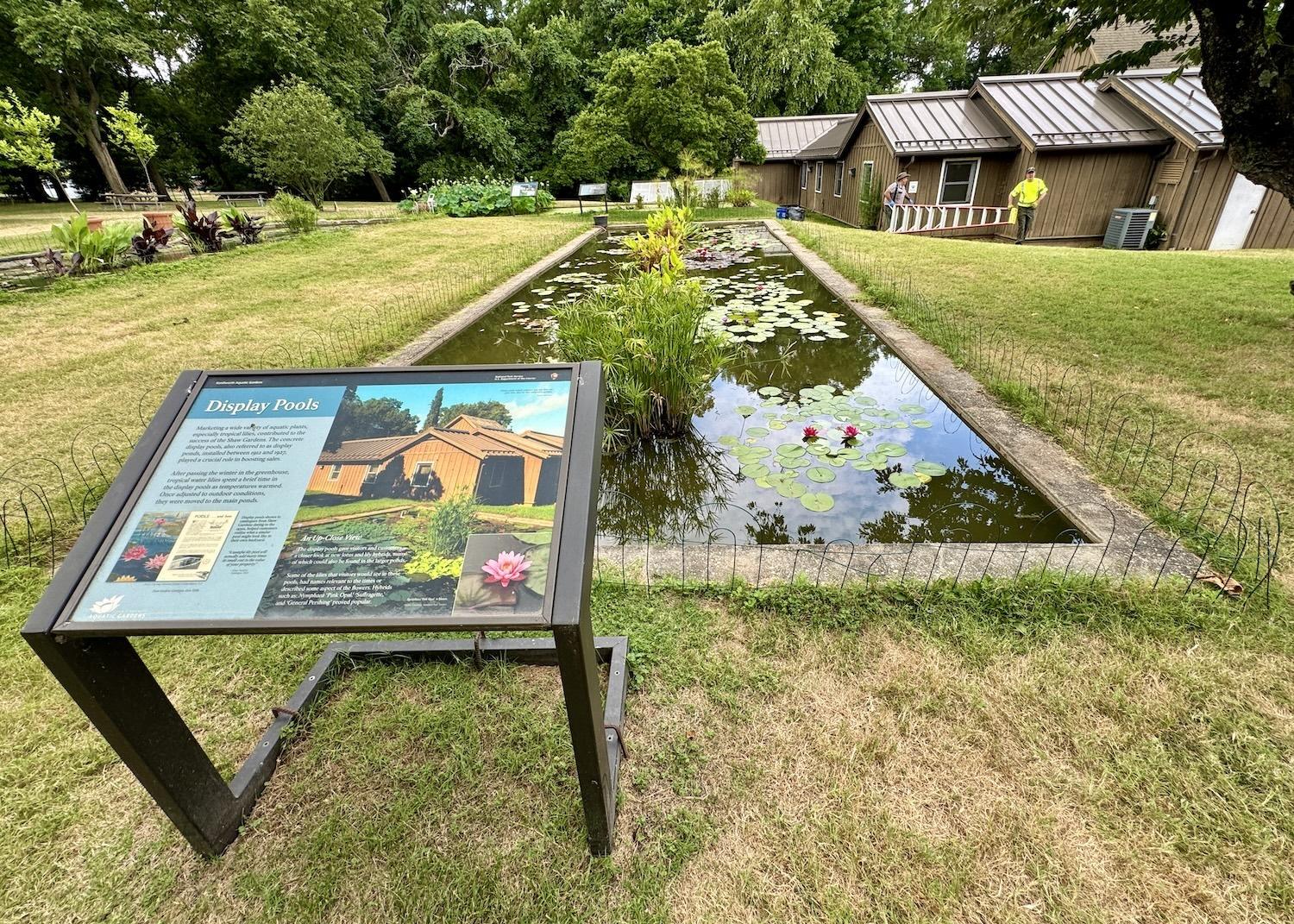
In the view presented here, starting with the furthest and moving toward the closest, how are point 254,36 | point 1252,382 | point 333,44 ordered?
point 333,44 < point 254,36 < point 1252,382

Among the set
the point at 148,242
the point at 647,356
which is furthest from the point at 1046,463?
the point at 148,242

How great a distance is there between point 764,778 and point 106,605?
63.2 inches

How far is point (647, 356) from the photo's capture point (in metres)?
3.52

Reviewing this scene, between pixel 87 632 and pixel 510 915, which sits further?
pixel 510 915

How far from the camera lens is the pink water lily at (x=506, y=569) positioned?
3.54 ft

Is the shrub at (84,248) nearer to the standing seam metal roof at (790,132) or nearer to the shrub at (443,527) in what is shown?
the shrub at (443,527)

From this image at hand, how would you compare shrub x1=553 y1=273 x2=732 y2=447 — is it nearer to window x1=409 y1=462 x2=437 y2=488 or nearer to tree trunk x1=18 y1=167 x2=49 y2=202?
window x1=409 y1=462 x2=437 y2=488

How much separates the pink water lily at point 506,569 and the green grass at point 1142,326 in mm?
2989

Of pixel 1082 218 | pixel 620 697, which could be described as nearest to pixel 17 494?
pixel 620 697

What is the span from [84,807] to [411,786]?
89 centimetres

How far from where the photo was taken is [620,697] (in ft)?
5.91

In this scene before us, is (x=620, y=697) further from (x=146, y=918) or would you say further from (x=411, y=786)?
(x=146, y=918)

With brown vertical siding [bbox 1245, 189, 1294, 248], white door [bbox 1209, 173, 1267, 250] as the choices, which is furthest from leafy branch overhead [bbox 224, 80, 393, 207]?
brown vertical siding [bbox 1245, 189, 1294, 248]

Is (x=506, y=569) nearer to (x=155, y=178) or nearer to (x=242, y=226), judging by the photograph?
(x=242, y=226)
